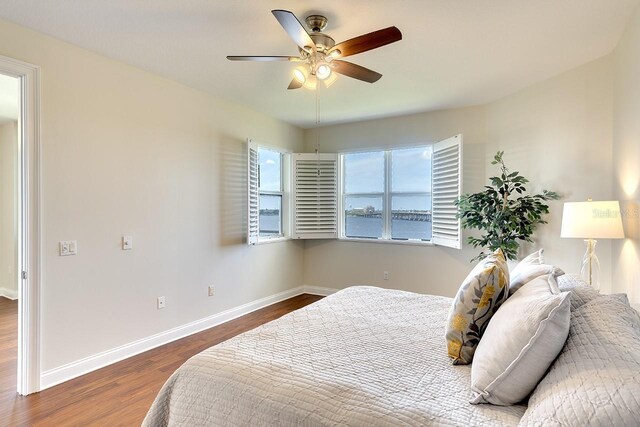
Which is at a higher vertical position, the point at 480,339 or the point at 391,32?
the point at 391,32

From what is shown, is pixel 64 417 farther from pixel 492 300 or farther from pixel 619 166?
pixel 619 166

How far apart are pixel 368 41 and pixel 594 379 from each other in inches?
76.8

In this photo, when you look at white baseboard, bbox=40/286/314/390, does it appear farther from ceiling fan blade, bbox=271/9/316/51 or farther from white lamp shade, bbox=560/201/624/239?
white lamp shade, bbox=560/201/624/239

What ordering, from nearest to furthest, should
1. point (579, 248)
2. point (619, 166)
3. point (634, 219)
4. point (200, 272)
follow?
point (634, 219), point (619, 166), point (579, 248), point (200, 272)

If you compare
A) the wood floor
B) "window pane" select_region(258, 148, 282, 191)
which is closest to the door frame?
the wood floor

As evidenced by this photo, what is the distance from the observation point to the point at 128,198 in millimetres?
3160

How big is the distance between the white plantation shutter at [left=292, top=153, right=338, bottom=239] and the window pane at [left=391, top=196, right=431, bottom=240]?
34.2 inches

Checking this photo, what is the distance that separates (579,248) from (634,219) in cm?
88

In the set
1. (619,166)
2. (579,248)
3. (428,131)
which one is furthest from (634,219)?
(428,131)

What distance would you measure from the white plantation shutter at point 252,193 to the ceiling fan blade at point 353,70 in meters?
2.06

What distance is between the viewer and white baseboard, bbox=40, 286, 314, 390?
8.83 ft

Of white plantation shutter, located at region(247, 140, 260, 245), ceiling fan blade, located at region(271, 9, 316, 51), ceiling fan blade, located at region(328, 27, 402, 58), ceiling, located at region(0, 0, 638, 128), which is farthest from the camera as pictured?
white plantation shutter, located at region(247, 140, 260, 245)

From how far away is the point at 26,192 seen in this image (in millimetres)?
2502

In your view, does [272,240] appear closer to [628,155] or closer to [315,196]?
[315,196]
